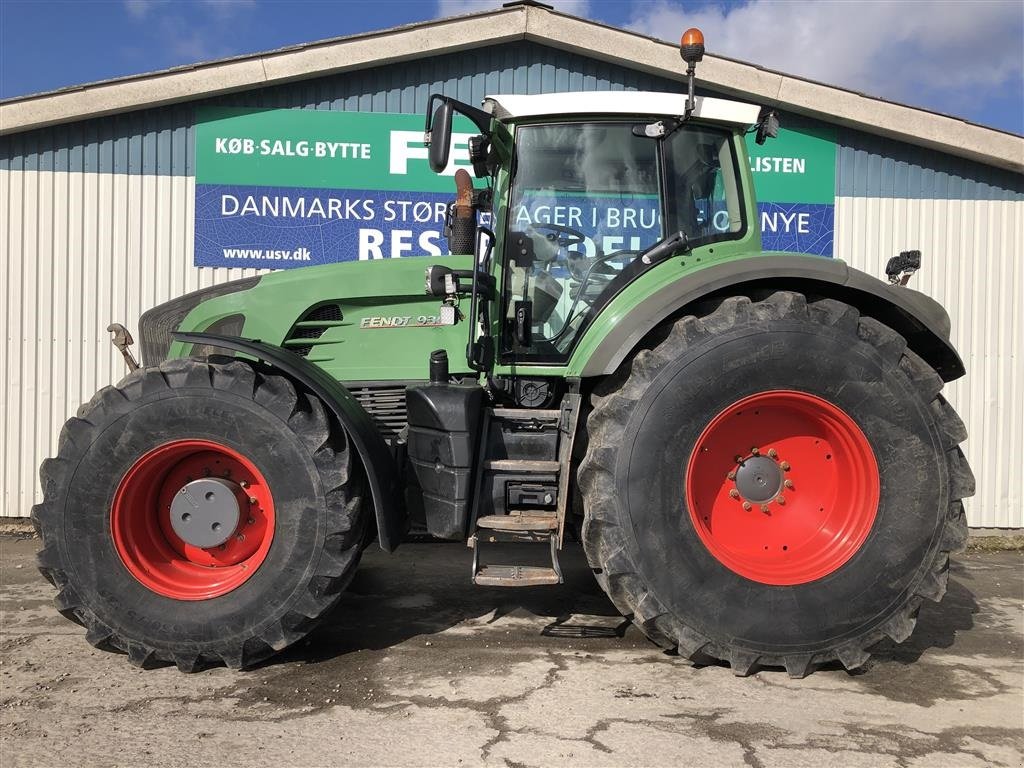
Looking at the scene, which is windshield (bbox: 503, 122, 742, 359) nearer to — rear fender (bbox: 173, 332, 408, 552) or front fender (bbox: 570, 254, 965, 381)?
front fender (bbox: 570, 254, 965, 381)

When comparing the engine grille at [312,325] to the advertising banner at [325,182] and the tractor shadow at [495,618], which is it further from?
the advertising banner at [325,182]

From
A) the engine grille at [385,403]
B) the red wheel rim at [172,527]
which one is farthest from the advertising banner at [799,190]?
the red wheel rim at [172,527]

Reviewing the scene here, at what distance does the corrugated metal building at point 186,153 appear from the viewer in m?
6.09

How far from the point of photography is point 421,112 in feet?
20.7

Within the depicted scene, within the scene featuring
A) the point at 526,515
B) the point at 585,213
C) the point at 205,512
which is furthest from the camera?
the point at 585,213

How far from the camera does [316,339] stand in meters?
3.87

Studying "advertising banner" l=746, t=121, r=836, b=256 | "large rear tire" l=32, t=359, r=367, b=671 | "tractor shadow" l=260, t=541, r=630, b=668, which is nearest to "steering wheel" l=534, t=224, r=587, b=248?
"large rear tire" l=32, t=359, r=367, b=671

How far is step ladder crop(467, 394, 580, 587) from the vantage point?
3.21 m

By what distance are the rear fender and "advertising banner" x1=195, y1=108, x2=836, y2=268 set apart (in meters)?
3.18

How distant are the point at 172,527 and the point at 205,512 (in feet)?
0.60

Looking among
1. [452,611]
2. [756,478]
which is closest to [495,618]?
[452,611]

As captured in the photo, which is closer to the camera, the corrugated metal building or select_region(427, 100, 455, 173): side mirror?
select_region(427, 100, 455, 173): side mirror

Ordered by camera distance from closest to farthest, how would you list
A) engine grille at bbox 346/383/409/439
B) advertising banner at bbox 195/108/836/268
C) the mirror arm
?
the mirror arm
engine grille at bbox 346/383/409/439
advertising banner at bbox 195/108/836/268

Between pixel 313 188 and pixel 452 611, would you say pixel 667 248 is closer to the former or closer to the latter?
pixel 452 611
